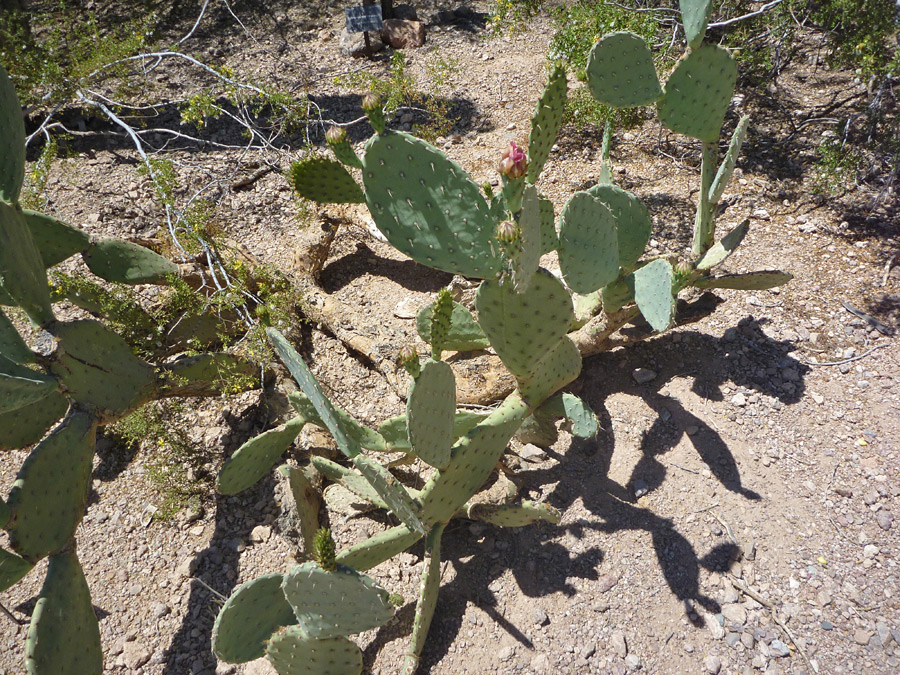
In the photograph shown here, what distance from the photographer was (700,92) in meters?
2.53

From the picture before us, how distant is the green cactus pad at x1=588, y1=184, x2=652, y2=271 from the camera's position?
8.63 ft

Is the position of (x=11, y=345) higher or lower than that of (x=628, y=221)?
higher

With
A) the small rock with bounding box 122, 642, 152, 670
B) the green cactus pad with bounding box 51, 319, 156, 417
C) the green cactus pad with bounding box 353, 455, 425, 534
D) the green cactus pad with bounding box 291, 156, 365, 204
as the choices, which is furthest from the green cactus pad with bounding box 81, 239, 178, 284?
the green cactus pad with bounding box 353, 455, 425, 534

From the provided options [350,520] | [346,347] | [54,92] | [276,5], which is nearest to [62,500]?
[350,520]

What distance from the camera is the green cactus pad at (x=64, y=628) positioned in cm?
186

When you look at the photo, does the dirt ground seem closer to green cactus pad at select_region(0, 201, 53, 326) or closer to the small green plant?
the small green plant

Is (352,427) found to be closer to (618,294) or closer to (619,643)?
(619,643)

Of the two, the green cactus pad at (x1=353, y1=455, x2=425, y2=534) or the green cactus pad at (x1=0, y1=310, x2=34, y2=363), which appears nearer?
the green cactus pad at (x1=353, y1=455, x2=425, y2=534)

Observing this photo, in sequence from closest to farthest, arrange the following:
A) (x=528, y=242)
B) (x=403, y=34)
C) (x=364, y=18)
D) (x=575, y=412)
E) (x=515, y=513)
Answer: (x=528, y=242) < (x=515, y=513) < (x=575, y=412) < (x=364, y=18) < (x=403, y=34)

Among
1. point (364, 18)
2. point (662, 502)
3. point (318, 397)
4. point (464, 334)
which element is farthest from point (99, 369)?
point (364, 18)

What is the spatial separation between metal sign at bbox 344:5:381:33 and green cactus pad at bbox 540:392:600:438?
4384 mm

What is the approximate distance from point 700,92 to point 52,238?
2.98m

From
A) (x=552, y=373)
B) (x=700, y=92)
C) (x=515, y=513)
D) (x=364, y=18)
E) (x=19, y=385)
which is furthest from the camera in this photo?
(x=364, y=18)

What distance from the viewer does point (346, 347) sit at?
3125 mm
